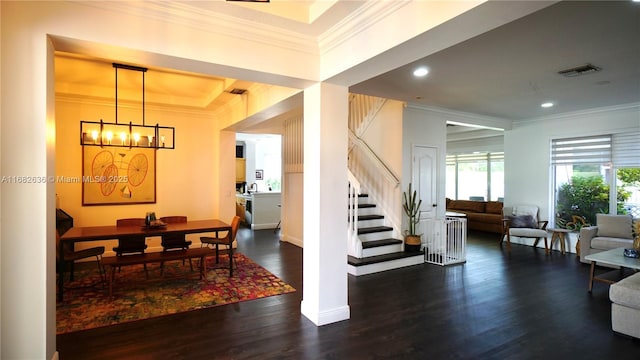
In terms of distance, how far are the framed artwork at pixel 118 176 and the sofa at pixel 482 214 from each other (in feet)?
26.8

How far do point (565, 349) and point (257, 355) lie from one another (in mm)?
2686

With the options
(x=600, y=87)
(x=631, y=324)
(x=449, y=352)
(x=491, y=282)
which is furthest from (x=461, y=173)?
(x=449, y=352)

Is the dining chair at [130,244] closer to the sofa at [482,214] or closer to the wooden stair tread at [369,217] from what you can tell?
the wooden stair tread at [369,217]

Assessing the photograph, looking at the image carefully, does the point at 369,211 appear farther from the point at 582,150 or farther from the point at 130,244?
the point at 582,150

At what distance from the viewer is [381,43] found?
246 cm

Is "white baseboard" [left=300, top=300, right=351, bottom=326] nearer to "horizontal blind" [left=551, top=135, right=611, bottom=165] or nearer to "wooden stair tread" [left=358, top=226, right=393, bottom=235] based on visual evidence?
"wooden stair tread" [left=358, top=226, right=393, bottom=235]

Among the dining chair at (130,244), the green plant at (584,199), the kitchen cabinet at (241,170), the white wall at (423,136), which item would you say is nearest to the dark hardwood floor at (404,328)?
the dining chair at (130,244)

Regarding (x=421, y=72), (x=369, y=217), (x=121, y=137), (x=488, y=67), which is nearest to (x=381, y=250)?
(x=369, y=217)

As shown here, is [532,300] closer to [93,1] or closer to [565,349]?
A: [565,349]

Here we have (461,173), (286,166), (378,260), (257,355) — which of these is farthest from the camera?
(461,173)

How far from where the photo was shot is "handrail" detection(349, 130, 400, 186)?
19.4 ft

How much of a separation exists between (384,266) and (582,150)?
16.6 feet

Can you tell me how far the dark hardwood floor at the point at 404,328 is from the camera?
2.78 meters

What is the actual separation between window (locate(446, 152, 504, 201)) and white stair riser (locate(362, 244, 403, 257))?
19.3ft
